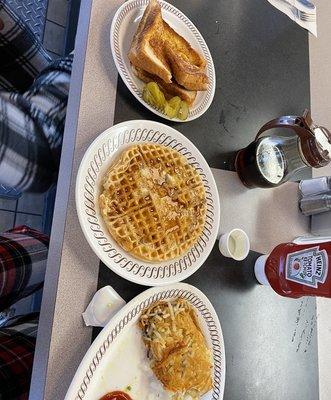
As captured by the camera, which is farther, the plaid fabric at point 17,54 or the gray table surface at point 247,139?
the plaid fabric at point 17,54

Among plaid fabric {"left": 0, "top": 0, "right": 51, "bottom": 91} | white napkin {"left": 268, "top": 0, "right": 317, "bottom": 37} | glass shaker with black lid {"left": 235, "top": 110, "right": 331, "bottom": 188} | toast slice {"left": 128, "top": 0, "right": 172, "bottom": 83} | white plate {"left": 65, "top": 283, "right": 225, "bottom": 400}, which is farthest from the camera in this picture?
white napkin {"left": 268, "top": 0, "right": 317, "bottom": 37}

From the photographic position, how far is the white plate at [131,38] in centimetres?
79

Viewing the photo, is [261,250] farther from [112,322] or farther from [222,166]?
[112,322]

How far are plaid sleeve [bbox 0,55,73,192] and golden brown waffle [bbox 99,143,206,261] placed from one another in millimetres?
193

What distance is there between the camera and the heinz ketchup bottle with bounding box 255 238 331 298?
0.77m

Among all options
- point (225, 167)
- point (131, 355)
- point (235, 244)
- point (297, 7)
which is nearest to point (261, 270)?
point (235, 244)

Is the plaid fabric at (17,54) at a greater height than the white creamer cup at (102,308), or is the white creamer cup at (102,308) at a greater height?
the plaid fabric at (17,54)

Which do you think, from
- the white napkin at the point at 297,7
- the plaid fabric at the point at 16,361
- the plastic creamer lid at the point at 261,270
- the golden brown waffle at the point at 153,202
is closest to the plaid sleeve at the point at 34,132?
the golden brown waffle at the point at 153,202

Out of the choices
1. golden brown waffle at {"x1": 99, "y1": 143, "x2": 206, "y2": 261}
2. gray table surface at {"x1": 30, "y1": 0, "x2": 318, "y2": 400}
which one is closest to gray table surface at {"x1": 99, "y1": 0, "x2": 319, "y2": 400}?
gray table surface at {"x1": 30, "y1": 0, "x2": 318, "y2": 400}

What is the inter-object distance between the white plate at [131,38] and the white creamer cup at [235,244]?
268mm

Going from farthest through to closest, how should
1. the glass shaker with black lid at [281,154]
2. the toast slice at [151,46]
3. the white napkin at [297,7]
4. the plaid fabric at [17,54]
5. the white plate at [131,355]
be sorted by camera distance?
1. the white napkin at [297,7]
2. the plaid fabric at [17,54]
3. the glass shaker with black lid at [281,154]
4. the toast slice at [151,46]
5. the white plate at [131,355]

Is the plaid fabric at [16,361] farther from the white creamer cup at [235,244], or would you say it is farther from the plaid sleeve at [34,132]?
the white creamer cup at [235,244]

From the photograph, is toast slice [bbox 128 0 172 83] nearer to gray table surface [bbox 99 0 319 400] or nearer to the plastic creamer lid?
gray table surface [bbox 99 0 319 400]

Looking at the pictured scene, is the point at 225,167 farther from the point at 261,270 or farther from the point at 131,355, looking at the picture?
the point at 131,355
